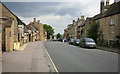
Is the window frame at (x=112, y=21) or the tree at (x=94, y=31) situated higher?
the window frame at (x=112, y=21)

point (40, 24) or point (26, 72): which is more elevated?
point (40, 24)

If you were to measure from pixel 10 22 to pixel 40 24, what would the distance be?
61.0 meters

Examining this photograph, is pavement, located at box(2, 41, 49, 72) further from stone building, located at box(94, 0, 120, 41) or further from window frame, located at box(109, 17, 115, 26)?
window frame, located at box(109, 17, 115, 26)

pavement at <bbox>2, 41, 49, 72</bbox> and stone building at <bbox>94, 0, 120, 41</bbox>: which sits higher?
stone building at <bbox>94, 0, 120, 41</bbox>

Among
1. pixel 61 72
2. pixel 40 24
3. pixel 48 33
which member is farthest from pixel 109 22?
pixel 48 33

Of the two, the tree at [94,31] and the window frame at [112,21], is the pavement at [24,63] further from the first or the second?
the tree at [94,31]

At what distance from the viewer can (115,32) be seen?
21.4 m

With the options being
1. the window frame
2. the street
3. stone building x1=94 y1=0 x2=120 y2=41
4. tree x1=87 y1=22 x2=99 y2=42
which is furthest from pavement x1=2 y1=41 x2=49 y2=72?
tree x1=87 y1=22 x2=99 y2=42

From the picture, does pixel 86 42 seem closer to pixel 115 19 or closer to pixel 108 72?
pixel 115 19

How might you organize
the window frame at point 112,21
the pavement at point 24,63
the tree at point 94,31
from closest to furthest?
the pavement at point 24,63
the window frame at point 112,21
the tree at point 94,31

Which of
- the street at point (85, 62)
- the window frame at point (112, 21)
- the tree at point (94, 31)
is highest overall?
the window frame at point (112, 21)

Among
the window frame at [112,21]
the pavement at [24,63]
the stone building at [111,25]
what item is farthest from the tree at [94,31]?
the pavement at [24,63]

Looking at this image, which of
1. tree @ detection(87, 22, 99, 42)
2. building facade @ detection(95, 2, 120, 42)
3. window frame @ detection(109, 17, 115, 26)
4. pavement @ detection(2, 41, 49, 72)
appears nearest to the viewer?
pavement @ detection(2, 41, 49, 72)

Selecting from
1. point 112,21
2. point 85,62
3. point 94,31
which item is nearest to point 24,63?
point 85,62
